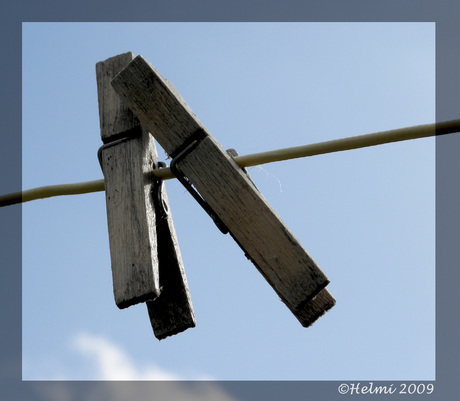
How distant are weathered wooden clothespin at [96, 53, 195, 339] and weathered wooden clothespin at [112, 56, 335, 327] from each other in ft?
0.32

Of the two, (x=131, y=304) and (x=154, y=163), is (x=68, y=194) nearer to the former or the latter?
(x=154, y=163)

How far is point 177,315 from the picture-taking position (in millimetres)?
2488

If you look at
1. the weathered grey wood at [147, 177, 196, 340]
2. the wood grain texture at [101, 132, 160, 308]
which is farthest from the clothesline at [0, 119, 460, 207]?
the weathered grey wood at [147, 177, 196, 340]

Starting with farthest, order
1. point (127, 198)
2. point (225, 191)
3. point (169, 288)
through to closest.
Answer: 1. point (169, 288)
2. point (127, 198)
3. point (225, 191)

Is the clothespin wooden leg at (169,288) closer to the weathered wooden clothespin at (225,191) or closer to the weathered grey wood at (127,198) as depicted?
the weathered grey wood at (127,198)

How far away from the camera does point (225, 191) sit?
88.6 inches

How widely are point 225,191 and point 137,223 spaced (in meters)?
0.29

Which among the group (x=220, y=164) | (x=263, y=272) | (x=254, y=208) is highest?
(x=220, y=164)

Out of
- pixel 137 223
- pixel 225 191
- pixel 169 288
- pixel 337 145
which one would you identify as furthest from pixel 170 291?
pixel 337 145

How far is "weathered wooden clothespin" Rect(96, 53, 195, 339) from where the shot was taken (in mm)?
2279

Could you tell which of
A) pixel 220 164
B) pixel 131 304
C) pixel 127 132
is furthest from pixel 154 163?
pixel 131 304

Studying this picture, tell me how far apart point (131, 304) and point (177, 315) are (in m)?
0.26

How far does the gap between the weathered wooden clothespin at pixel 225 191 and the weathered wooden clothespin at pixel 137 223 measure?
0.10 meters

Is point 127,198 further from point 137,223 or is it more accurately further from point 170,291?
point 170,291
